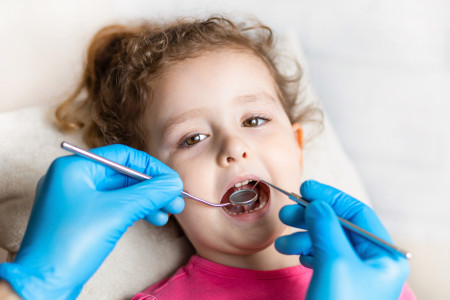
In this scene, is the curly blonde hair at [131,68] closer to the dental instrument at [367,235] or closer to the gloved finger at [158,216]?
the gloved finger at [158,216]

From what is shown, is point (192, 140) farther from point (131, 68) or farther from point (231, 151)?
point (131, 68)

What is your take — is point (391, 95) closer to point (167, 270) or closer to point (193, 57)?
point (193, 57)

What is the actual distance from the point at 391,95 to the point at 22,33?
155 cm

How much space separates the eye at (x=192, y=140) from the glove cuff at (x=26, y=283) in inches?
19.8

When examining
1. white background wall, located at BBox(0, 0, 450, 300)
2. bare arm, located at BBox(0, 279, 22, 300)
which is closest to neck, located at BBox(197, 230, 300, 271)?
bare arm, located at BBox(0, 279, 22, 300)

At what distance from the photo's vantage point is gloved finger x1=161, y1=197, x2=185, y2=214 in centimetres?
117

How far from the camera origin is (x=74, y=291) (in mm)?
1005

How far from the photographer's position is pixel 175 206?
1.17 m

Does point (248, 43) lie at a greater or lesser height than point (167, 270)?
greater

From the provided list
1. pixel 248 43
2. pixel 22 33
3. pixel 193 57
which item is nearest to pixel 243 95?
pixel 193 57

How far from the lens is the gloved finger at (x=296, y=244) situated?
1.15 m

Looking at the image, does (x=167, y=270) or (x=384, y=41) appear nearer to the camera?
(x=167, y=270)

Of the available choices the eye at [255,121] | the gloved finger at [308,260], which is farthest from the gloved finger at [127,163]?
the gloved finger at [308,260]

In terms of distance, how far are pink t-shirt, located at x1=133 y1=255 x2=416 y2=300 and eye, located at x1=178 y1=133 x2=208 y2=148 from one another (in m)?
0.35
